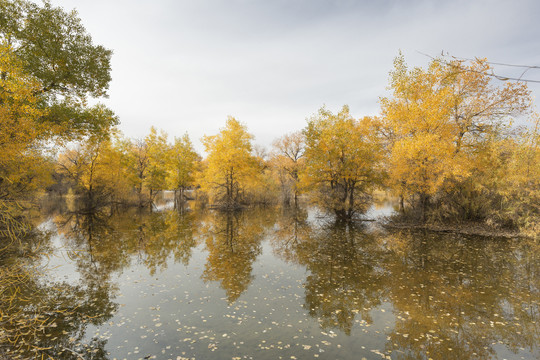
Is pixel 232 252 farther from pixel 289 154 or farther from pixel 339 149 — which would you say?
pixel 289 154

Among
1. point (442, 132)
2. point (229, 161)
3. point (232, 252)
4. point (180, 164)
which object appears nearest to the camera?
point (232, 252)

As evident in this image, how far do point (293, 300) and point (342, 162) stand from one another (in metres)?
17.6

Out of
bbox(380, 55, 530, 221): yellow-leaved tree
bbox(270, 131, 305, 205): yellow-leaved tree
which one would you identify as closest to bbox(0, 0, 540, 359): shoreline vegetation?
bbox(380, 55, 530, 221): yellow-leaved tree

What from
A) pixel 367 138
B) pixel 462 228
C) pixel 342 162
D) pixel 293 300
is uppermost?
pixel 367 138

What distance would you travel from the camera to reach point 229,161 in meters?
33.5

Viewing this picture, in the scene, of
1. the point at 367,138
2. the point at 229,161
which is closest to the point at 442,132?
the point at 367,138

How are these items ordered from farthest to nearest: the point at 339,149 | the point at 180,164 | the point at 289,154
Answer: the point at 289,154 < the point at 180,164 < the point at 339,149

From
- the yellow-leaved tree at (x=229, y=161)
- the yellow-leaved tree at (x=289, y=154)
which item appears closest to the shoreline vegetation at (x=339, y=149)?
the yellow-leaved tree at (x=229, y=161)

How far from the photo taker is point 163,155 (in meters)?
41.1

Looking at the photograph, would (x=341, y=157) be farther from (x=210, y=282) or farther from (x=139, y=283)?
(x=139, y=283)

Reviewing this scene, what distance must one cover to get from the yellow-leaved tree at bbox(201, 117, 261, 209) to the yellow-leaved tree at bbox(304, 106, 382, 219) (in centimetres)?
1071

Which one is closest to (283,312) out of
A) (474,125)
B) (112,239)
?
(112,239)

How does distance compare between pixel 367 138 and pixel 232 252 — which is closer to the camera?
pixel 232 252

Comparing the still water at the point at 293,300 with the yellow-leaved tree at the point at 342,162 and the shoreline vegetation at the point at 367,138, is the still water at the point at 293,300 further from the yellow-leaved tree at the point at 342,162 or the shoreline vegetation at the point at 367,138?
the yellow-leaved tree at the point at 342,162
